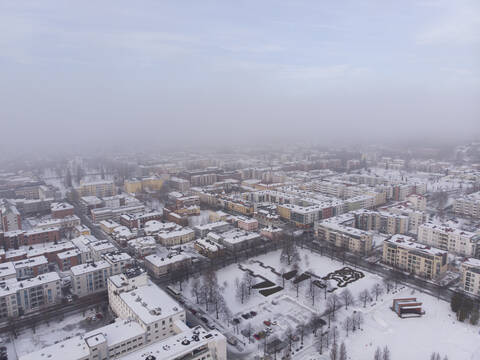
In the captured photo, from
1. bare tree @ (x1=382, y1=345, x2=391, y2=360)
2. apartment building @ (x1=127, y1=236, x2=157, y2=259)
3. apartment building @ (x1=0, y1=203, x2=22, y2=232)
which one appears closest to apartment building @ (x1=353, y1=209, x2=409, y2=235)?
bare tree @ (x1=382, y1=345, x2=391, y2=360)

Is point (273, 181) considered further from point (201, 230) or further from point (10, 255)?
point (10, 255)

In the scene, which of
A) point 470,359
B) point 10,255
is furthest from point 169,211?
point 470,359

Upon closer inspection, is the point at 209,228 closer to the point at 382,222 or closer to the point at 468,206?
the point at 382,222

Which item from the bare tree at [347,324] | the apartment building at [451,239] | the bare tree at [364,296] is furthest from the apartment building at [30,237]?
the apartment building at [451,239]

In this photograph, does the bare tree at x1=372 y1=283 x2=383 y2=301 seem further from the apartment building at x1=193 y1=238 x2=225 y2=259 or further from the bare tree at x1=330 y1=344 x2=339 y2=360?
the apartment building at x1=193 y1=238 x2=225 y2=259

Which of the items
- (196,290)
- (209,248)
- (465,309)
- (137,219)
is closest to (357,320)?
(465,309)
